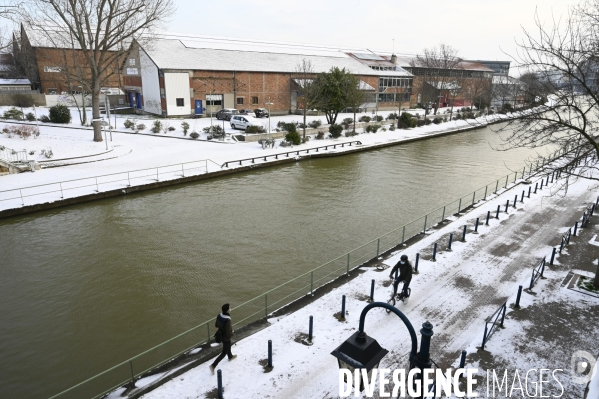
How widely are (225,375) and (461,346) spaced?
481 cm

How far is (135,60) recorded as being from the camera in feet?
140

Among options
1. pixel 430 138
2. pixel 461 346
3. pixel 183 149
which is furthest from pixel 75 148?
pixel 430 138

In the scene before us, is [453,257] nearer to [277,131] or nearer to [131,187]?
[131,187]

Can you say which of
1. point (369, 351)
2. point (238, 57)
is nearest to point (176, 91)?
point (238, 57)

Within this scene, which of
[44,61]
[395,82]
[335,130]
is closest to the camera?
[335,130]

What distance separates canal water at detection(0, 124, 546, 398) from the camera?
850 cm

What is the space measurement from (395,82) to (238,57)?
79.1 feet

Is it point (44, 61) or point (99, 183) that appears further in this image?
point (44, 61)

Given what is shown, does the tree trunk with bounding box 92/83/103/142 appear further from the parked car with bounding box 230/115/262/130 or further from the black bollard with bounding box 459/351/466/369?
the black bollard with bounding box 459/351/466/369

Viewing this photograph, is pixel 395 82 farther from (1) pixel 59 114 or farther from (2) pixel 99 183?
(2) pixel 99 183

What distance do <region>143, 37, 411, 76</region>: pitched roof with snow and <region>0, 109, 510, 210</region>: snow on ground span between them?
12.1m

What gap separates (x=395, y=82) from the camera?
56969 mm

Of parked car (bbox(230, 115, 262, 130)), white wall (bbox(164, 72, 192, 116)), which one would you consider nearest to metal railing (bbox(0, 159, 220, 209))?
parked car (bbox(230, 115, 262, 130))

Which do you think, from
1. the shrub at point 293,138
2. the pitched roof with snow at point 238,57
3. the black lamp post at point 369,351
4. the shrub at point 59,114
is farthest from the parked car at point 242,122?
the black lamp post at point 369,351
